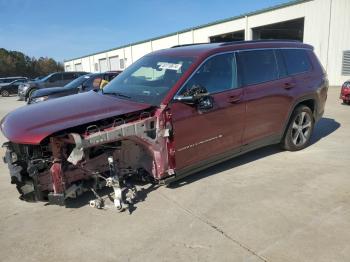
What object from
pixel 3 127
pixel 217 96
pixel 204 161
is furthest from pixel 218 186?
pixel 3 127

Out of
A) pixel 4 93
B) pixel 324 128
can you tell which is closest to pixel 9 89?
pixel 4 93

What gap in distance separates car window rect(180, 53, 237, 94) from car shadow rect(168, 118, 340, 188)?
1.25 m

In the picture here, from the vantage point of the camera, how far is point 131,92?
4605mm

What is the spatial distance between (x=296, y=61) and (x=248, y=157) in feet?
6.01

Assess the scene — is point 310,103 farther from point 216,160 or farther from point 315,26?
point 315,26

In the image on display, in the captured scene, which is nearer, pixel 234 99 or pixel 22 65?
pixel 234 99

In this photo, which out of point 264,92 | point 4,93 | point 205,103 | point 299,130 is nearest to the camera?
point 205,103

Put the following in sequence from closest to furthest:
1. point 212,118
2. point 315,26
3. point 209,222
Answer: point 209,222
point 212,118
point 315,26

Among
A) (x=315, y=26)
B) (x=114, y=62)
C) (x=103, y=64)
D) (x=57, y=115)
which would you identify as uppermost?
(x=315, y=26)

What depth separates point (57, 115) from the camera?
3869 mm

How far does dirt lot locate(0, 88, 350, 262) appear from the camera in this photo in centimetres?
314

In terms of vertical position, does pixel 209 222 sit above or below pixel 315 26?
below

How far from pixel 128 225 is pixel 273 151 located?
3.36 meters

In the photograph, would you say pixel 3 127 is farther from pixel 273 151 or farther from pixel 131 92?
pixel 273 151
